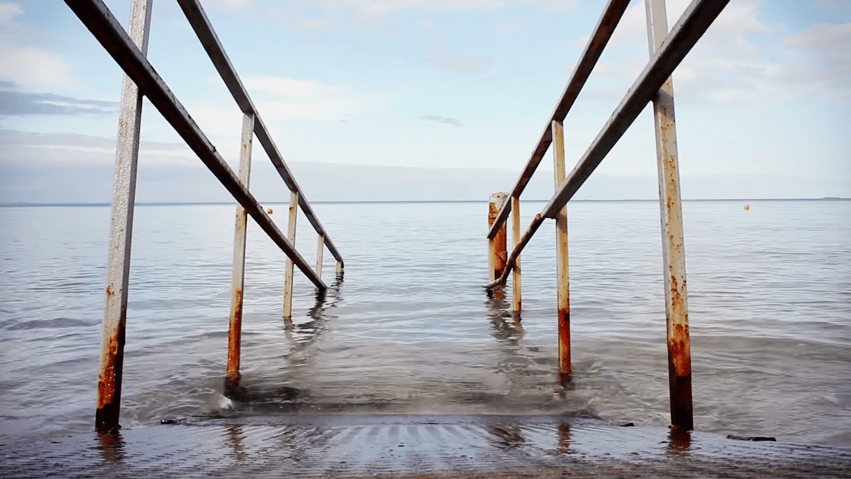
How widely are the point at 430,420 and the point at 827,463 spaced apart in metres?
1.56

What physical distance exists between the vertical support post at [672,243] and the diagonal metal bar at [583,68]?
352 millimetres

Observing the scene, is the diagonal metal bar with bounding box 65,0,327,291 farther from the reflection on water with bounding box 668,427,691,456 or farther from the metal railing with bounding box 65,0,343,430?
the reflection on water with bounding box 668,427,691,456

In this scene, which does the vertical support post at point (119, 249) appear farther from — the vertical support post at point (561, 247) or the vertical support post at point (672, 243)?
the vertical support post at point (561, 247)

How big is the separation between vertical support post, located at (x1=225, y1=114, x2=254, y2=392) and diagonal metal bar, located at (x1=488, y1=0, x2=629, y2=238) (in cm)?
205

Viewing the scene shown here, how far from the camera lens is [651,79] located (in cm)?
196

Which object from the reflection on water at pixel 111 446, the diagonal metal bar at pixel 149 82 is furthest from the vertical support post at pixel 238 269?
the reflection on water at pixel 111 446

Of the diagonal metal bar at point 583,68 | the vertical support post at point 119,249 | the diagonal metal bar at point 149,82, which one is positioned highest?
the diagonal metal bar at point 583,68

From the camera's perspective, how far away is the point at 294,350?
14.5ft

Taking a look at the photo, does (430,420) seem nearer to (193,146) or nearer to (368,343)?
(193,146)

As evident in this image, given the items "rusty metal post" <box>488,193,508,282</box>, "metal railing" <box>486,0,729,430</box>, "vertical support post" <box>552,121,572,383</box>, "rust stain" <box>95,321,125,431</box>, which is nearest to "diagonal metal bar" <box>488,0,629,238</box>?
"metal railing" <box>486,0,729,430</box>

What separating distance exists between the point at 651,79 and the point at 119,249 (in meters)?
2.10

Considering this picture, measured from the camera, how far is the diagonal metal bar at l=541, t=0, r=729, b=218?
1.59 meters

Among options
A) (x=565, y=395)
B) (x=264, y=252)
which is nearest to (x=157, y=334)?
(x=565, y=395)

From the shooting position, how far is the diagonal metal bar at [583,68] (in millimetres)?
2455
